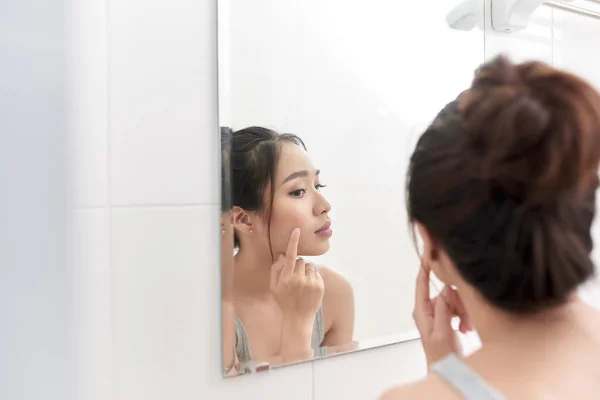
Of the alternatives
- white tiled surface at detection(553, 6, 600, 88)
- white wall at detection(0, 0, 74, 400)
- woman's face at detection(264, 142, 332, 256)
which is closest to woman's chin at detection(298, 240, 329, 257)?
woman's face at detection(264, 142, 332, 256)

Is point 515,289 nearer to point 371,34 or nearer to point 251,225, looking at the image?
point 251,225

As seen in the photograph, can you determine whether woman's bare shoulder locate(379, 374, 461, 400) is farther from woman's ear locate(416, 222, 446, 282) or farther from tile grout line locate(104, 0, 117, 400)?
tile grout line locate(104, 0, 117, 400)

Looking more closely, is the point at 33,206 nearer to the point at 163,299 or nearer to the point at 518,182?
the point at 163,299

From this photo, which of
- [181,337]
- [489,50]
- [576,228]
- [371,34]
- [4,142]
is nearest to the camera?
[576,228]

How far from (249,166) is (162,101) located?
0.15 meters

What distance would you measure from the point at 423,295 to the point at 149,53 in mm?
485

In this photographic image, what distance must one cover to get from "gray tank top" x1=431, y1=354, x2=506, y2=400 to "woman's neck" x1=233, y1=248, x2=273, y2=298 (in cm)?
31

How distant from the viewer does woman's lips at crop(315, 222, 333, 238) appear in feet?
2.89

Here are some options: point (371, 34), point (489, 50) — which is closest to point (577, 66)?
point (489, 50)

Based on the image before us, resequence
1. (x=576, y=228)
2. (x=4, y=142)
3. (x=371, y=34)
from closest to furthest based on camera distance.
A: (x=576, y=228) < (x=4, y=142) < (x=371, y=34)

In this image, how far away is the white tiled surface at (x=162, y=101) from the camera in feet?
2.40

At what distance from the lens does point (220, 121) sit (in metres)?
0.78

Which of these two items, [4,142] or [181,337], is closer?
[4,142]

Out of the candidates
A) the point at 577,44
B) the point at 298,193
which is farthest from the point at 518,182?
the point at 577,44
